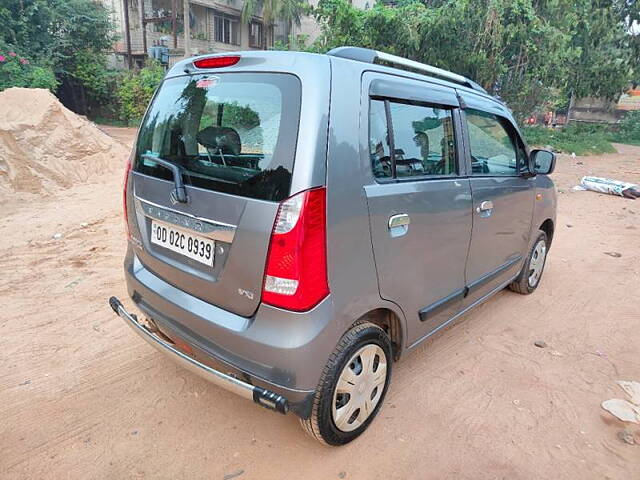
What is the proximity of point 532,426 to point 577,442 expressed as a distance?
23 cm

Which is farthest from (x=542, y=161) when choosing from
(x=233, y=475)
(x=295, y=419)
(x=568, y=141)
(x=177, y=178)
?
(x=568, y=141)

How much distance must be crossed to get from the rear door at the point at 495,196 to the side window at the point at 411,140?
10.4 inches

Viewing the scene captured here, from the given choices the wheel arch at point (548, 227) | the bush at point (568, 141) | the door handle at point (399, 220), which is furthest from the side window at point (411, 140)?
the bush at point (568, 141)

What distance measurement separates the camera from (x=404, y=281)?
235 cm

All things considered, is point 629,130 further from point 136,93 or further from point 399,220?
point 399,220

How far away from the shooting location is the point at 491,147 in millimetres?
3227

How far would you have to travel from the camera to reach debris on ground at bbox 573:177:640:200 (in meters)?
9.05

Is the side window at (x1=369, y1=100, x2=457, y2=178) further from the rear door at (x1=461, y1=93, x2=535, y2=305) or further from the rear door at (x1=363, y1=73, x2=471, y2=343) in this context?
the rear door at (x1=461, y1=93, x2=535, y2=305)

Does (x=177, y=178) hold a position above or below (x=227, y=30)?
below

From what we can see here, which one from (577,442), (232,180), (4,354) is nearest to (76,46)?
(4,354)

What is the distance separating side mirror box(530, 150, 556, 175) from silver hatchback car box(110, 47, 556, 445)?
3.59ft

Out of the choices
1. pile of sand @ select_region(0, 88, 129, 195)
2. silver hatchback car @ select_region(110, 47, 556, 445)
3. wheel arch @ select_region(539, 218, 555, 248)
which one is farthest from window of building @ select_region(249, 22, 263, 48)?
silver hatchback car @ select_region(110, 47, 556, 445)

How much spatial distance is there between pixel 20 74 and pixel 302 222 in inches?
636

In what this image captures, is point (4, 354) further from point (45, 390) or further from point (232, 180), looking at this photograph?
point (232, 180)
